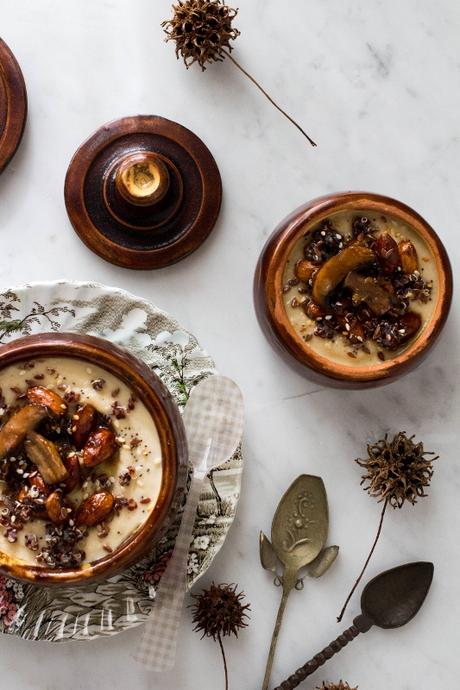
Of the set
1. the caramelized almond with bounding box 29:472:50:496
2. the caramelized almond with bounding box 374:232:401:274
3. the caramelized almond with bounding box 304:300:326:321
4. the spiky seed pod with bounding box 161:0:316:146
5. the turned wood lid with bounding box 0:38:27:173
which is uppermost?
the spiky seed pod with bounding box 161:0:316:146

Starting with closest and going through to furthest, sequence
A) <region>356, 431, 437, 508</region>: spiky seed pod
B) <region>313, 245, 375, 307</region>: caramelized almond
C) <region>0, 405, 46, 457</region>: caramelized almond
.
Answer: <region>0, 405, 46, 457</region>: caramelized almond < <region>313, 245, 375, 307</region>: caramelized almond < <region>356, 431, 437, 508</region>: spiky seed pod

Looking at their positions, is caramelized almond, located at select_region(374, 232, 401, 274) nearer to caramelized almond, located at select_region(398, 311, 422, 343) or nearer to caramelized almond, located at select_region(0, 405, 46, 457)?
caramelized almond, located at select_region(398, 311, 422, 343)

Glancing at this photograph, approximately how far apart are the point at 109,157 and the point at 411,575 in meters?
0.92

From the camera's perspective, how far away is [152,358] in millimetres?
1453

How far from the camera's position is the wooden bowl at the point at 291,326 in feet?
4.50

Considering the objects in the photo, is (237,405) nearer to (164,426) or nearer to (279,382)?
(279,382)

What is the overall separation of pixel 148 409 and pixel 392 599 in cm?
63

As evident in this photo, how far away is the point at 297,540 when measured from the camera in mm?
1527

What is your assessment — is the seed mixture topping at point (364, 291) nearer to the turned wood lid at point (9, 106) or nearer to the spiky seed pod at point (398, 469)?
the spiky seed pod at point (398, 469)

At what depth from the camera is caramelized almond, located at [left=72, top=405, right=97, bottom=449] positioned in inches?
48.4

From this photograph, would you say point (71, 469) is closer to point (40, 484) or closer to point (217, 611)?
point (40, 484)

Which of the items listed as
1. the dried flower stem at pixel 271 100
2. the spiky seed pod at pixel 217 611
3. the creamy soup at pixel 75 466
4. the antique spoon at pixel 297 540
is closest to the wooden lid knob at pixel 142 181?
the dried flower stem at pixel 271 100

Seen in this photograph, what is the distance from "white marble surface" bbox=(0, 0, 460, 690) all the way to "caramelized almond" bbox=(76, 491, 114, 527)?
375 millimetres

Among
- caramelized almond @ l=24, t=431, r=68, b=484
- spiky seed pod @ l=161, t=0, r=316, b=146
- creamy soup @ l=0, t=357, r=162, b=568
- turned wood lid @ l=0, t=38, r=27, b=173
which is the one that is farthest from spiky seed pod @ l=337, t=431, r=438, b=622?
turned wood lid @ l=0, t=38, r=27, b=173
